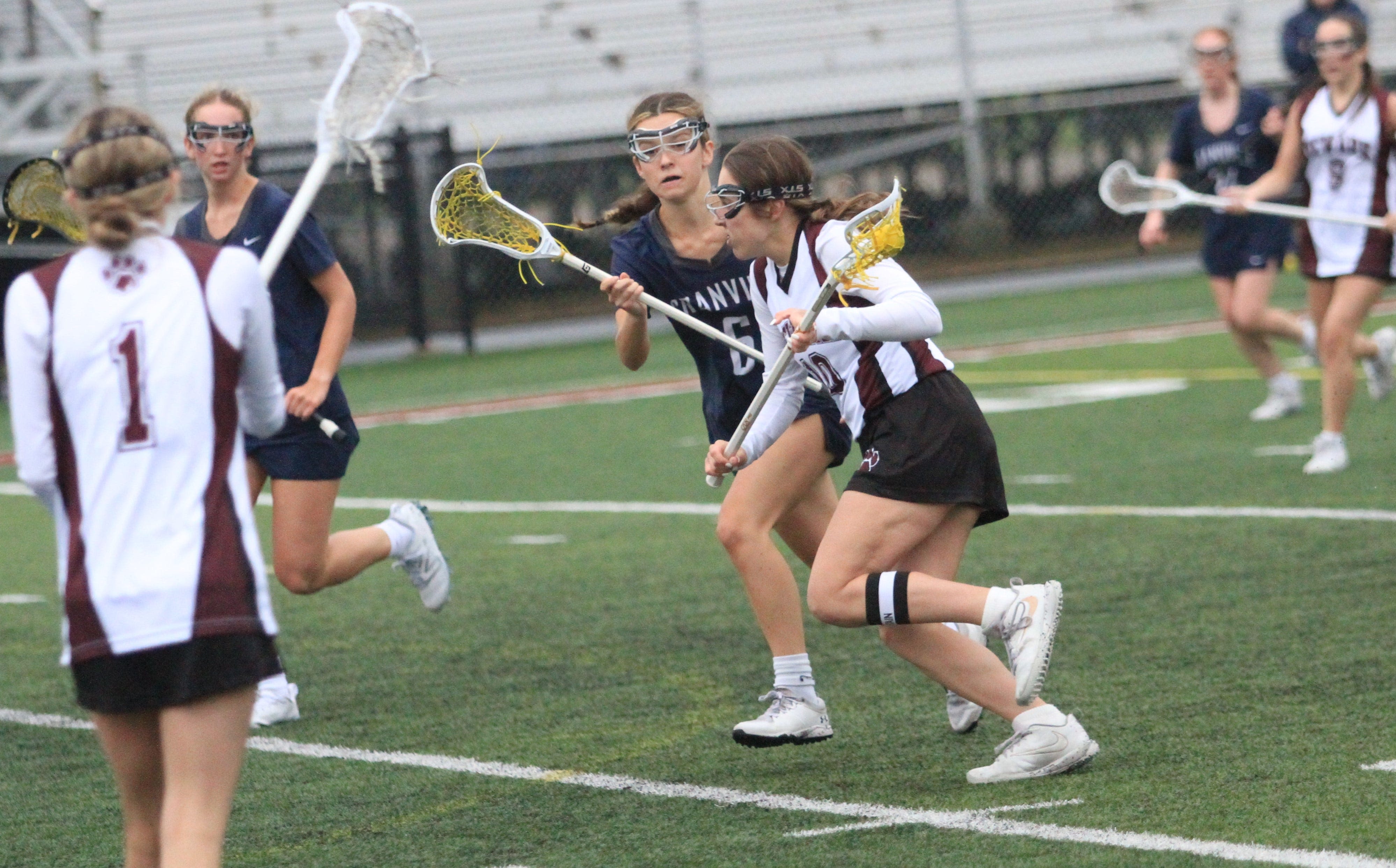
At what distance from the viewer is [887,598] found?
444 centimetres

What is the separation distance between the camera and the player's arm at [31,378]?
301cm

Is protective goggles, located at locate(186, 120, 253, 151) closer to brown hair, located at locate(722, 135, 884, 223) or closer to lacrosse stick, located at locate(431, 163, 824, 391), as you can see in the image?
lacrosse stick, located at locate(431, 163, 824, 391)

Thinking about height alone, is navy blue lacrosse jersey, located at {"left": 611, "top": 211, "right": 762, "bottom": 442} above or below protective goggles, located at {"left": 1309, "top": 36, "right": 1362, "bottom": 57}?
below

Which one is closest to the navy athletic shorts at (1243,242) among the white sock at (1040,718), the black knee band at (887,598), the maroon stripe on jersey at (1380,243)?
the maroon stripe on jersey at (1380,243)

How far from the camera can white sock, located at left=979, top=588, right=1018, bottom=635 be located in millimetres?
4391

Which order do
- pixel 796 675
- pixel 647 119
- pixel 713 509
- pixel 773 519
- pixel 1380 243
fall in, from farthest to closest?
pixel 713 509 < pixel 1380 243 < pixel 647 119 < pixel 773 519 < pixel 796 675

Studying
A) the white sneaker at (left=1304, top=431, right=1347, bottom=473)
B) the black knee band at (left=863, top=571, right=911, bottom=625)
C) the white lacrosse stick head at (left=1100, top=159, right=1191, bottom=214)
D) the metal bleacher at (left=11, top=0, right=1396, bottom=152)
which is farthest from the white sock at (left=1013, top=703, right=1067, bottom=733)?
the metal bleacher at (left=11, top=0, right=1396, bottom=152)

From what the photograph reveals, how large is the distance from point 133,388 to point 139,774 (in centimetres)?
67

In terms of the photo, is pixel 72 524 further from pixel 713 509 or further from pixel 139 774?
pixel 713 509

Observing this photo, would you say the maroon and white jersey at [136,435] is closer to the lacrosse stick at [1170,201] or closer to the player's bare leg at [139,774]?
the player's bare leg at [139,774]

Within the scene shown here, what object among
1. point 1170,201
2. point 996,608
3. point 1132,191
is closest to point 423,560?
point 996,608

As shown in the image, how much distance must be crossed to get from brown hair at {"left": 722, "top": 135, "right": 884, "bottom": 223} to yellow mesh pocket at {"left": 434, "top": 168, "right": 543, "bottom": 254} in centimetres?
93

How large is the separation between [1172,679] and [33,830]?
305 centimetres

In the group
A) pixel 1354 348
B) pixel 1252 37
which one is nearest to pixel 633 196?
pixel 1354 348
